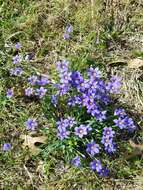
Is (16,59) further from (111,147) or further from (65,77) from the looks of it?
(111,147)

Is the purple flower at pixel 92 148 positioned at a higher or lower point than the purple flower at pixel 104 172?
higher

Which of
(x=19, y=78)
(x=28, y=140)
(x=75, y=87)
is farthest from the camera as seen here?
(x=19, y=78)

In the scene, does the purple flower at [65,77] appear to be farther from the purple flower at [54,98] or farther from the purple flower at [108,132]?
the purple flower at [108,132]

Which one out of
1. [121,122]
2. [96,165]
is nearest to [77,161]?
[96,165]

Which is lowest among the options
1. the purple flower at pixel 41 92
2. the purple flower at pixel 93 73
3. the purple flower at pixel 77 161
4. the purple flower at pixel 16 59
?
the purple flower at pixel 77 161

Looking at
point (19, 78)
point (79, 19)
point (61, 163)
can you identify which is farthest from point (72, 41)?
point (61, 163)

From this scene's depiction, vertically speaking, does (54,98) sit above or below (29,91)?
below

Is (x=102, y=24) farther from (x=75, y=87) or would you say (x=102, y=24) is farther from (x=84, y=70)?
(x=75, y=87)

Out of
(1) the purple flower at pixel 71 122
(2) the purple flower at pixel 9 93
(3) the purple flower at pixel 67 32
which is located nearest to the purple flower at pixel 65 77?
(1) the purple flower at pixel 71 122

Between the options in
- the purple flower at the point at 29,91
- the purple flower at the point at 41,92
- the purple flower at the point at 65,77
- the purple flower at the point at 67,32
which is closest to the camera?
the purple flower at the point at 65,77

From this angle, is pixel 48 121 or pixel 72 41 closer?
pixel 48 121

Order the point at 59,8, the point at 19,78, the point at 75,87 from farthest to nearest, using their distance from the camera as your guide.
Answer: the point at 59,8 → the point at 19,78 → the point at 75,87
